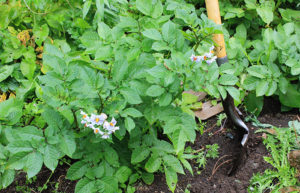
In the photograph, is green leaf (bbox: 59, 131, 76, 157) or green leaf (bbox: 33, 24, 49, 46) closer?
green leaf (bbox: 59, 131, 76, 157)

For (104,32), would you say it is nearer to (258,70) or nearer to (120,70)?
(120,70)

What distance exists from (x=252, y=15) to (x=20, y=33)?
1722 millimetres

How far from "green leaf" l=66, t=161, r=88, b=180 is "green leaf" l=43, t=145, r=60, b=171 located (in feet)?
0.77

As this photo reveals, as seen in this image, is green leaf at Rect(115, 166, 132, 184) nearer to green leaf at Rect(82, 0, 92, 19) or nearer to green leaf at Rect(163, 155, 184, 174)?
green leaf at Rect(163, 155, 184, 174)

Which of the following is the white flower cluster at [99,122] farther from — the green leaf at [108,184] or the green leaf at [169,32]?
the green leaf at [169,32]

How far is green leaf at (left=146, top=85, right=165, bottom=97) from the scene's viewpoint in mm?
1304

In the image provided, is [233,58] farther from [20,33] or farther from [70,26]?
[20,33]

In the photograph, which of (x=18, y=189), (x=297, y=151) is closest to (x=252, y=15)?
(x=297, y=151)

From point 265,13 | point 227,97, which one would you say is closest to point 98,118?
point 227,97

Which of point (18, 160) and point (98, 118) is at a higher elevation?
point (98, 118)

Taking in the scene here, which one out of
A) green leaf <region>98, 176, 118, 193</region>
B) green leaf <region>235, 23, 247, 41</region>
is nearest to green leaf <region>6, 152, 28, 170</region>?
green leaf <region>98, 176, 118, 193</region>

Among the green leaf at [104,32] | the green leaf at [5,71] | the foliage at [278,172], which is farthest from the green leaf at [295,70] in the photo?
the green leaf at [5,71]

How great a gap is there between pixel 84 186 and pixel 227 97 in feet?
2.92

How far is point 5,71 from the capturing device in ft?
7.20
